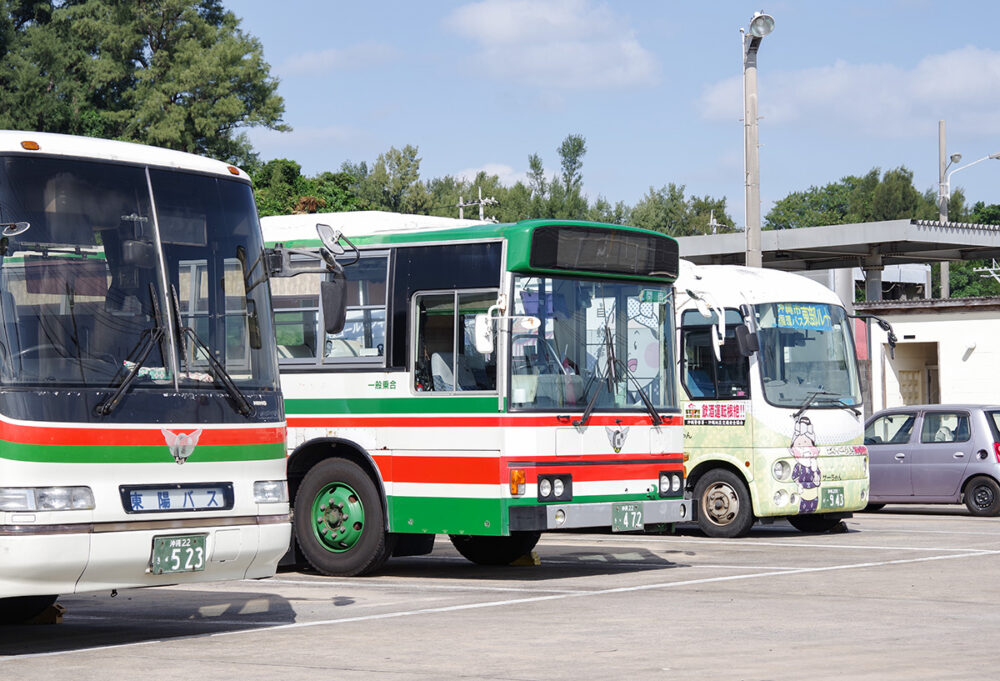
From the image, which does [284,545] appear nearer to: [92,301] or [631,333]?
[92,301]

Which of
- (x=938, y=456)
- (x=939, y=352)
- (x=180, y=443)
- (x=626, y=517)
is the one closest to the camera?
(x=180, y=443)

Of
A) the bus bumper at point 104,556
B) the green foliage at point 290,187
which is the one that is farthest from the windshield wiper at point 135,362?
the green foliage at point 290,187

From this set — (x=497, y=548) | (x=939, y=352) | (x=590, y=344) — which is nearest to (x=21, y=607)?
(x=590, y=344)

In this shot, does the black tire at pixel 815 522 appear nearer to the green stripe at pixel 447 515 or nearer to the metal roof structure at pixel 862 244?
the green stripe at pixel 447 515

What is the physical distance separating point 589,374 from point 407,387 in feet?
5.42

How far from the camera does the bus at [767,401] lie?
18.5 m

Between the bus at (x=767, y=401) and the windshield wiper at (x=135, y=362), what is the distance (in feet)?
31.0

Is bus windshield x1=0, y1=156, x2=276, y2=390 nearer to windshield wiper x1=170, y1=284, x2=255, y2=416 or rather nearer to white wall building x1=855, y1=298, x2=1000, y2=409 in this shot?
windshield wiper x1=170, y1=284, x2=255, y2=416

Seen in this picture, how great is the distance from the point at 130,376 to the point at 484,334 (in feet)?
13.7

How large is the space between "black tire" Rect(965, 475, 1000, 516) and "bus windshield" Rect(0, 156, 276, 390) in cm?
1481

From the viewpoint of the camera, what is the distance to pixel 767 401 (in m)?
18.5

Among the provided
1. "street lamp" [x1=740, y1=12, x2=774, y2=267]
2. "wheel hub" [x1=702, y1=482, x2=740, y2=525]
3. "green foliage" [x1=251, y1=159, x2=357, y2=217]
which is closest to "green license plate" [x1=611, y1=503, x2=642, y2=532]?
"wheel hub" [x1=702, y1=482, x2=740, y2=525]

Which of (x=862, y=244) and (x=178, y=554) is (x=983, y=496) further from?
(x=178, y=554)

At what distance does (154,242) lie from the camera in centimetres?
1007
